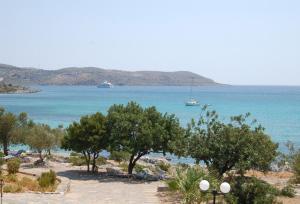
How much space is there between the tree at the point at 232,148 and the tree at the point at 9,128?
2305 cm

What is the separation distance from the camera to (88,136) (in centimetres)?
3316

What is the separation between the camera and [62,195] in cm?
2247

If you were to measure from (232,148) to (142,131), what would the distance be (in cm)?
865

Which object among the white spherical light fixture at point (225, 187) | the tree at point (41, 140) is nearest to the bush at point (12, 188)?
the white spherical light fixture at point (225, 187)

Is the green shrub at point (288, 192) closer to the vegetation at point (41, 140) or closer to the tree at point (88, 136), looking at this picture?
the tree at point (88, 136)

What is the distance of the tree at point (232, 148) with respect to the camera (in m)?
24.1

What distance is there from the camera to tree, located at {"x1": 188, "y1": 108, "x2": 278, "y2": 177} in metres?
24.1

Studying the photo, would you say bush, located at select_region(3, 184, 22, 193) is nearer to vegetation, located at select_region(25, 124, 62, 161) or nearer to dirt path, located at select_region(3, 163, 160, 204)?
dirt path, located at select_region(3, 163, 160, 204)

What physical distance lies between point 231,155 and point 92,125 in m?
12.1

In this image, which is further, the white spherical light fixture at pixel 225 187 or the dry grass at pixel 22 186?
the dry grass at pixel 22 186

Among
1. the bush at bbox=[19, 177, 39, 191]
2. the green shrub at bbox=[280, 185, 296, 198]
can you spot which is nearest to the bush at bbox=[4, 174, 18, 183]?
the bush at bbox=[19, 177, 39, 191]

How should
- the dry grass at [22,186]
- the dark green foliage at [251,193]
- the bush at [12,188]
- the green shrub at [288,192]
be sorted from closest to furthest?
the dark green foliage at [251,193] < the bush at [12,188] < the dry grass at [22,186] < the green shrub at [288,192]

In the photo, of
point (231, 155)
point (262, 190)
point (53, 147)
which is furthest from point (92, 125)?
point (262, 190)

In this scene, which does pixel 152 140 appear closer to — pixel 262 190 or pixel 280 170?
pixel 262 190
